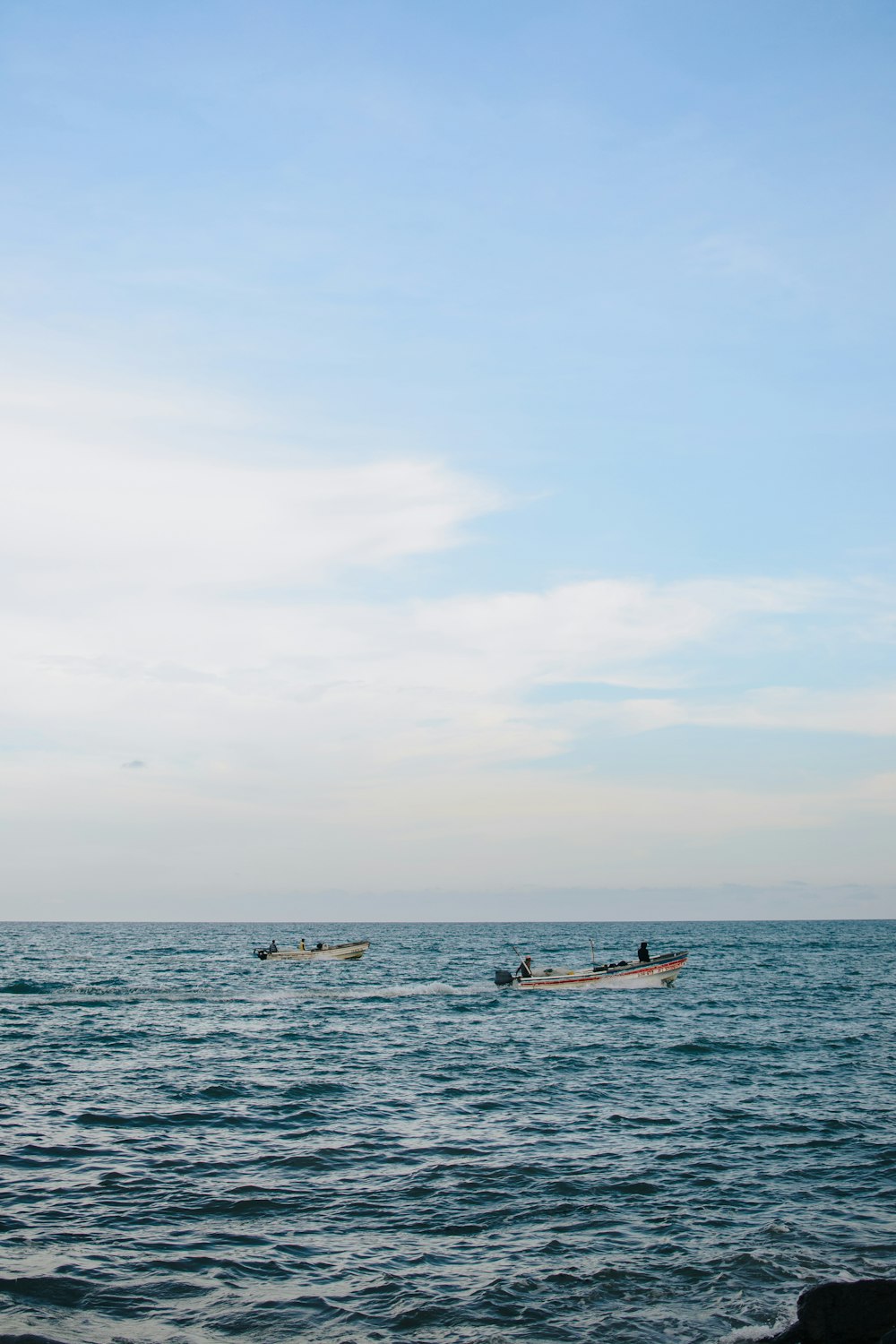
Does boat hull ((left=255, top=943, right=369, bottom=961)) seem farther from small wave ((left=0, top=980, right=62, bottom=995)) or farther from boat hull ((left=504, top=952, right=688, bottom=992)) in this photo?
boat hull ((left=504, top=952, right=688, bottom=992))

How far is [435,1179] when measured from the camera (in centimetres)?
1892

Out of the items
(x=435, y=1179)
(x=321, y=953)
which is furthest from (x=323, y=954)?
(x=435, y=1179)

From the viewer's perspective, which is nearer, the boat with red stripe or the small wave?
the boat with red stripe

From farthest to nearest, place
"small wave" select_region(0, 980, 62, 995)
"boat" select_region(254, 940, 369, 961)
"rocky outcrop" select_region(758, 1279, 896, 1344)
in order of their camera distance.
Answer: "boat" select_region(254, 940, 369, 961) → "small wave" select_region(0, 980, 62, 995) → "rocky outcrop" select_region(758, 1279, 896, 1344)

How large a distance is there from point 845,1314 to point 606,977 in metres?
49.3

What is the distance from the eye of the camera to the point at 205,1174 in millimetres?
19000

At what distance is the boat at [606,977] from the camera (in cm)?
5906

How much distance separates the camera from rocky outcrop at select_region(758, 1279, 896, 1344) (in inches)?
438

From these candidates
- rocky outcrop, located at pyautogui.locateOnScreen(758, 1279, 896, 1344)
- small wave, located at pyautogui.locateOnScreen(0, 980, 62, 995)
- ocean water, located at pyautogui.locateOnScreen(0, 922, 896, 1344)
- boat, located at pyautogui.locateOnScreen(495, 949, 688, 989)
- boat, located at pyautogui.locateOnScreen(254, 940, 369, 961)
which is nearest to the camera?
rocky outcrop, located at pyautogui.locateOnScreen(758, 1279, 896, 1344)

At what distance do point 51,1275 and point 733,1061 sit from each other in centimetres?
2481

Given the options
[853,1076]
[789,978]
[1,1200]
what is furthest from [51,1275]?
[789,978]

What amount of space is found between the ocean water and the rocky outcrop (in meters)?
1.16

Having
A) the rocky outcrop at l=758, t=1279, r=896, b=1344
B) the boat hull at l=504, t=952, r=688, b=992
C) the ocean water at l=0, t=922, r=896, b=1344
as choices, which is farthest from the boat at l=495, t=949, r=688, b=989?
the rocky outcrop at l=758, t=1279, r=896, b=1344

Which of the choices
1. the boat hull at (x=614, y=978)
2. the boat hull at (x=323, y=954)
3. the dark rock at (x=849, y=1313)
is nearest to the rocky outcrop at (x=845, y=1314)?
the dark rock at (x=849, y=1313)
